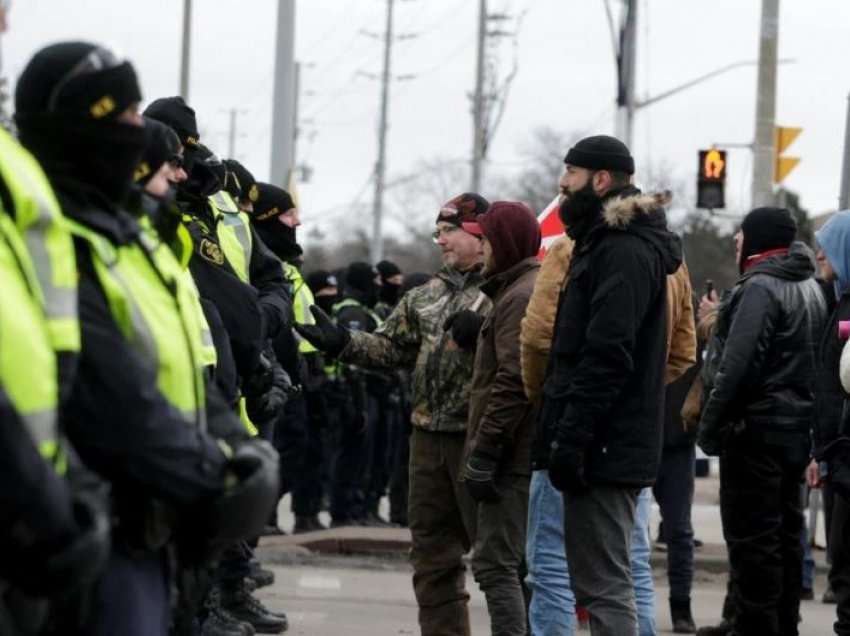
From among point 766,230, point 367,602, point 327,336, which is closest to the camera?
point 327,336

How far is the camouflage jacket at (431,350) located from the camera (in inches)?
332

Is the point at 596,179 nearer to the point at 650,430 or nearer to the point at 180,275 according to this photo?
the point at 650,430

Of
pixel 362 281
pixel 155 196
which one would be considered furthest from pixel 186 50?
pixel 155 196

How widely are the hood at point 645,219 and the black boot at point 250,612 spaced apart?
11.1ft

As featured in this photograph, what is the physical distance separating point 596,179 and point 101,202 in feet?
11.6

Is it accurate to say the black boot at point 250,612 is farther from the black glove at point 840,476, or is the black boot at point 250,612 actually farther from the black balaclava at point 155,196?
the black balaclava at point 155,196

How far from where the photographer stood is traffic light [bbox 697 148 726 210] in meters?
23.6

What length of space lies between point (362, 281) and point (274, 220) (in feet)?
23.9

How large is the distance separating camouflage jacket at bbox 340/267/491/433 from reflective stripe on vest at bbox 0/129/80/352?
4855 millimetres

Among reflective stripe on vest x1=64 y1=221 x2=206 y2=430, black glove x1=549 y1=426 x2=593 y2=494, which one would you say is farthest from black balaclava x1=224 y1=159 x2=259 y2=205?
reflective stripe on vest x1=64 y1=221 x2=206 y2=430

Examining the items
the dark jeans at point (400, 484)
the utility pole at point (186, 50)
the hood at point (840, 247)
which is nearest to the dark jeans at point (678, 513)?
the hood at point (840, 247)

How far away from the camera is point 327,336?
8.84m

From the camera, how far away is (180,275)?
4.33 m

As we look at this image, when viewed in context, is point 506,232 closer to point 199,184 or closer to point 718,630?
point 199,184
